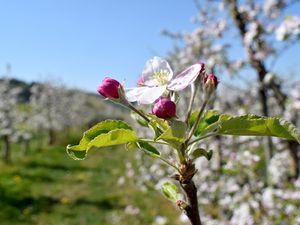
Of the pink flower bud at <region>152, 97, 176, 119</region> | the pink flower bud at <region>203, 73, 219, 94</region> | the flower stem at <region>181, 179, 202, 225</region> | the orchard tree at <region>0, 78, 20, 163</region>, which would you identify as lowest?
the flower stem at <region>181, 179, 202, 225</region>

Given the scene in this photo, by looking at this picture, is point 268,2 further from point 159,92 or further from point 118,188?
point 118,188

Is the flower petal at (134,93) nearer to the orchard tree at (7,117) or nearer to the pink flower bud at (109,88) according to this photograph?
the pink flower bud at (109,88)

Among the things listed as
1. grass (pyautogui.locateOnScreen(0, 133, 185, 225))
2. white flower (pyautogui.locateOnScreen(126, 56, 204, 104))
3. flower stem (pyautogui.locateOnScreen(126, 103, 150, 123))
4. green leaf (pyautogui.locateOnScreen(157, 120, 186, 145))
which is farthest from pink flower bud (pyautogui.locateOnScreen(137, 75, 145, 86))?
grass (pyautogui.locateOnScreen(0, 133, 185, 225))

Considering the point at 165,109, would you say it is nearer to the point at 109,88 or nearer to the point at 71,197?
the point at 109,88

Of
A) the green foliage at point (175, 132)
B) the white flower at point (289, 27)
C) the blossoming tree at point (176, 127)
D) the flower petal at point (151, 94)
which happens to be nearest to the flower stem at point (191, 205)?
the blossoming tree at point (176, 127)

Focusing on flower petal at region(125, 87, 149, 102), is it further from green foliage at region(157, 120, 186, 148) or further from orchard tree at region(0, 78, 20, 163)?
orchard tree at region(0, 78, 20, 163)

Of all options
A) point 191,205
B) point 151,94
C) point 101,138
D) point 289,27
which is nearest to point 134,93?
point 151,94
